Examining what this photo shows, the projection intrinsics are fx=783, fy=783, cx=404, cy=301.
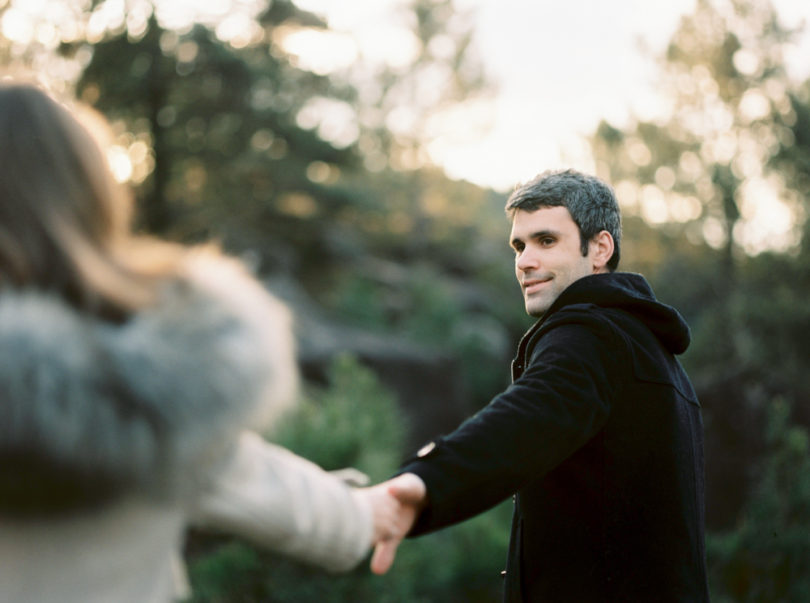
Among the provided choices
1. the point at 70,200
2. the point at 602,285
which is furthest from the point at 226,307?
the point at 602,285

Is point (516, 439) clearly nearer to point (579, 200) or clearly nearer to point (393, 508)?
point (393, 508)

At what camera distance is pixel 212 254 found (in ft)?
4.70

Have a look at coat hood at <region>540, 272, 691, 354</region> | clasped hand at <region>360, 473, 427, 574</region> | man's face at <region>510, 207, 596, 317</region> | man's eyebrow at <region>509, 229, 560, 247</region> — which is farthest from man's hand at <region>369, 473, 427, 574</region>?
man's eyebrow at <region>509, 229, 560, 247</region>

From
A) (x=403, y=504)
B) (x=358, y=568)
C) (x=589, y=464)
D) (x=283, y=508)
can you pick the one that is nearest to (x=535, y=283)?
(x=589, y=464)

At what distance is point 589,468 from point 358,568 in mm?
3415

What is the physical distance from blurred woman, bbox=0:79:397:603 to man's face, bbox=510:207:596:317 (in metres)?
1.15

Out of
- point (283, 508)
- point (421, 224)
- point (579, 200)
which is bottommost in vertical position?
point (283, 508)

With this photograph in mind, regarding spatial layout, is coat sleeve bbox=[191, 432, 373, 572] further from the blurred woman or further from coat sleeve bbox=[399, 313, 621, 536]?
coat sleeve bbox=[399, 313, 621, 536]

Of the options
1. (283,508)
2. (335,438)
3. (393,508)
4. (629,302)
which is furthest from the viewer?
(335,438)

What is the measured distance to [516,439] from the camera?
183 centimetres

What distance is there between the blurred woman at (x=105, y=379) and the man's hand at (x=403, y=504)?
1.46 feet

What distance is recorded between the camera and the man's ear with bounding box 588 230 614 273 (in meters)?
2.40

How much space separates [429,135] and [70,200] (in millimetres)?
22799

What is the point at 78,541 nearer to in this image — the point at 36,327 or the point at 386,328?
the point at 36,327
